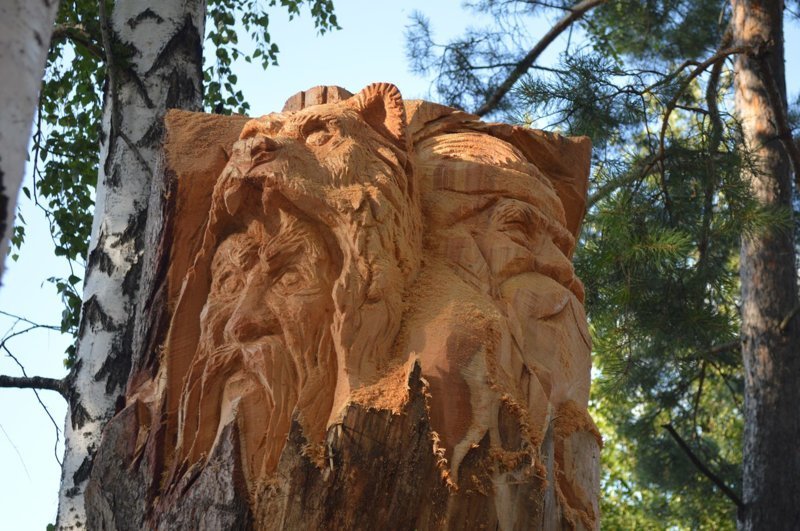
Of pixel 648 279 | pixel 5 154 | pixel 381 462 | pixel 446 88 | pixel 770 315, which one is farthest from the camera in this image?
pixel 446 88

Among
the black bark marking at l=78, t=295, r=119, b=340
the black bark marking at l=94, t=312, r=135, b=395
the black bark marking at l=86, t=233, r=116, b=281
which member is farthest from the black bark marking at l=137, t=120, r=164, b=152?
the black bark marking at l=94, t=312, r=135, b=395

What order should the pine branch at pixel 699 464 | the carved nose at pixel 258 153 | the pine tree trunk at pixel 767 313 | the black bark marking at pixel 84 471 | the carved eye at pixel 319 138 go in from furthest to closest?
the pine tree trunk at pixel 767 313 → the pine branch at pixel 699 464 → the black bark marking at pixel 84 471 → the carved eye at pixel 319 138 → the carved nose at pixel 258 153

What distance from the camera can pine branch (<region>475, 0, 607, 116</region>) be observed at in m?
7.20

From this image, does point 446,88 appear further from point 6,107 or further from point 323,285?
point 6,107

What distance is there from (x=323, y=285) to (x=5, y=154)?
76.6 inches

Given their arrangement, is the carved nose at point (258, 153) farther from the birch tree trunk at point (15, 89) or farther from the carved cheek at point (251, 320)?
the birch tree trunk at point (15, 89)

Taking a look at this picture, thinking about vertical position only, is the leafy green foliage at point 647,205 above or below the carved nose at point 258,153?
above

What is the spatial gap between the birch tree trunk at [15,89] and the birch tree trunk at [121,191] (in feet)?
7.69

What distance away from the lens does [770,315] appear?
22.1 ft

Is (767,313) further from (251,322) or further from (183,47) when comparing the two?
(251,322)

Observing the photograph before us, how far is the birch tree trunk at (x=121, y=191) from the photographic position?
367 cm

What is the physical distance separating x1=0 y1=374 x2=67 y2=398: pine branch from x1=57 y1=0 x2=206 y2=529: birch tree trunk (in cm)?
15

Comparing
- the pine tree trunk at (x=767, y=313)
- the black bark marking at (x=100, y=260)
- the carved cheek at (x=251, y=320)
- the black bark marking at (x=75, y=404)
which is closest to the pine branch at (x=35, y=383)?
the black bark marking at (x=75, y=404)

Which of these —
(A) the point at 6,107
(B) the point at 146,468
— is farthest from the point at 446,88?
(A) the point at 6,107
